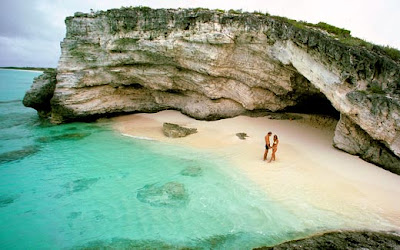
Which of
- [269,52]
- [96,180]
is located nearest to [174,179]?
[96,180]

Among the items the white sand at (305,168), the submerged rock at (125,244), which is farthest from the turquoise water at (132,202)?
the white sand at (305,168)

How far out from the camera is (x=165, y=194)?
859 centimetres

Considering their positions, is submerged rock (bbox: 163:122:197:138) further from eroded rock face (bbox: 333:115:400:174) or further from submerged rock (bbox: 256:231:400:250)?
submerged rock (bbox: 256:231:400:250)

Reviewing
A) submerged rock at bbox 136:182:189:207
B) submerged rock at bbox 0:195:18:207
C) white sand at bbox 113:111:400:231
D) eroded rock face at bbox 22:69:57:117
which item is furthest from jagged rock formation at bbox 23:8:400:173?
submerged rock at bbox 0:195:18:207

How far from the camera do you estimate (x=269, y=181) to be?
30.2 ft

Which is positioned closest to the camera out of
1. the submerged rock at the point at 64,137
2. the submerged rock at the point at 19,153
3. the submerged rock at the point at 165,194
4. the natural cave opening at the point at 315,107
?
the submerged rock at the point at 165,194

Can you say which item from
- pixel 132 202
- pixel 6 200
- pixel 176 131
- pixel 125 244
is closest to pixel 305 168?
pixel 132 202

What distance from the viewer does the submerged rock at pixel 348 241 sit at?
578cm

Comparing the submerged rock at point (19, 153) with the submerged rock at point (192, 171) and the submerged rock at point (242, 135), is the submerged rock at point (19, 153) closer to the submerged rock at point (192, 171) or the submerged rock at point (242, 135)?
the submerged rock at point (192, 171)

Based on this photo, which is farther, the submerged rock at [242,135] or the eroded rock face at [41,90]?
the eroded rock face at [41,90]

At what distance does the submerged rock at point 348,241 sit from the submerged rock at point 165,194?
3592 millimetres

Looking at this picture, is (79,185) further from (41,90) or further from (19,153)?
(41,90)

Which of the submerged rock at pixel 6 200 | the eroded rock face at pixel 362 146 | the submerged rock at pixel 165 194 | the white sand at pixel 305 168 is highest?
the eroded rock face at pixel 362 146

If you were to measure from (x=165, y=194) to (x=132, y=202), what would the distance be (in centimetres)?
118
